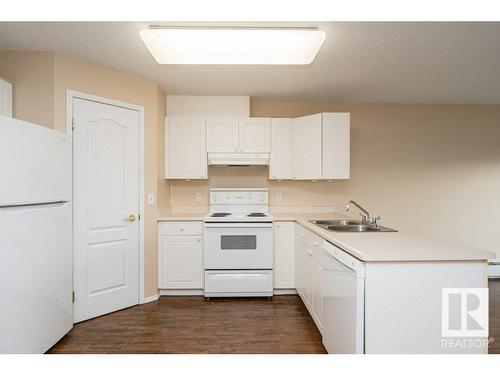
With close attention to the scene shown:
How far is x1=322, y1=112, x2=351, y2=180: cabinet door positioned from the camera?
311 centimetres

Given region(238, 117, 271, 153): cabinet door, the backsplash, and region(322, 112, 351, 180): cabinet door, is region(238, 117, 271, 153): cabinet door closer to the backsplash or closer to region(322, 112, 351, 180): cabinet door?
the backsplash

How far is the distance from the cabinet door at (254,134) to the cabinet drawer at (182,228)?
3.44 feet

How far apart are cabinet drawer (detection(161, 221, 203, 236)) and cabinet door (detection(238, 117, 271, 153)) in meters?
1.05

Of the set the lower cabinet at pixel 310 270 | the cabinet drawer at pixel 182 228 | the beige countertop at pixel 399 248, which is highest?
the beige countertop at pixel 399 248

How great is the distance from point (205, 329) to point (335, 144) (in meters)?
2.32

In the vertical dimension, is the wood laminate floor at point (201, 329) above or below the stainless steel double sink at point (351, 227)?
below

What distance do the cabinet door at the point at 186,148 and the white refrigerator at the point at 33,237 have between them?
1.21 meters

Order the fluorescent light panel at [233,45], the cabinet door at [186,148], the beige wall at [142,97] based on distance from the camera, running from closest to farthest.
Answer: the fluorescent light panel at [233,45] → the beige wall at [142,97] → the cabinet door at [186,148]

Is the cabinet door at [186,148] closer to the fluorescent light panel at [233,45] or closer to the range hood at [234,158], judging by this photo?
the range hood at [234,158]

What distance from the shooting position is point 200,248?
302 cm

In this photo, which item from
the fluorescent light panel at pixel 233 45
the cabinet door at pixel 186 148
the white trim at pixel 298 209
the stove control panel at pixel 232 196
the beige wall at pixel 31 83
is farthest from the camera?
the white trim at pixel 298 209

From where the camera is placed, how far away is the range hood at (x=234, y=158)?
10.8ft

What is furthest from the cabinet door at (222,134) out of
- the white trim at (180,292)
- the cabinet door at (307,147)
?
the white trim at (180,292)

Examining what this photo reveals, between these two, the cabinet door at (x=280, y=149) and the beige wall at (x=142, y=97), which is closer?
the beige wall at (x=142, y=97)
